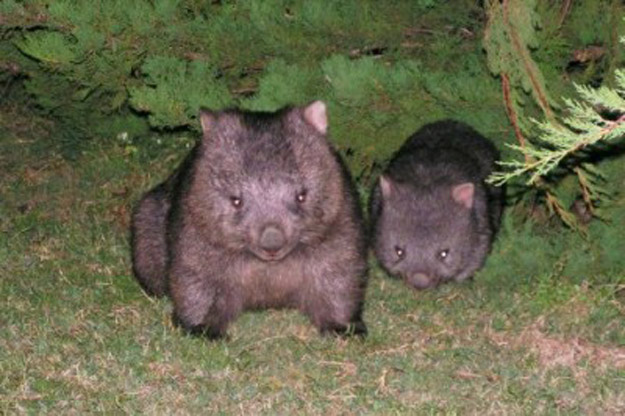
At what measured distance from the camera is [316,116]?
6320 millimetres

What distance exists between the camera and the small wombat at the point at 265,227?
235 inches

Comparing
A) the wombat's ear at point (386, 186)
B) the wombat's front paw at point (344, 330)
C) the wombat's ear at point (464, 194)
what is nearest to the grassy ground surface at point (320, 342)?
the wombat's front paw at point (344, 330)

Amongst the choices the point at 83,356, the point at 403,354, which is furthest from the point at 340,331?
the point at 83,356

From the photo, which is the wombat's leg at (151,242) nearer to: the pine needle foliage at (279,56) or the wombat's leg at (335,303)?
the pine needle foliage at (279,56)

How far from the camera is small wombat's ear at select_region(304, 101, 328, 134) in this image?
6297 millimetres

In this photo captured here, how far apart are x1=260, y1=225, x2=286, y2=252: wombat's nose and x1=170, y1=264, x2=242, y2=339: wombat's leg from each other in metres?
0.52

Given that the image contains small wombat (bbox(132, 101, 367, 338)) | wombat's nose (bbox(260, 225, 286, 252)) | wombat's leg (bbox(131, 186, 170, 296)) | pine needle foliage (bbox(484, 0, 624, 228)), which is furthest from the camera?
wombat's leg (bbox(131, 186, 170, 296))

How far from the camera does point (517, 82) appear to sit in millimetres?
6926

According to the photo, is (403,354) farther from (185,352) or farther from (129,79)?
(129,79)

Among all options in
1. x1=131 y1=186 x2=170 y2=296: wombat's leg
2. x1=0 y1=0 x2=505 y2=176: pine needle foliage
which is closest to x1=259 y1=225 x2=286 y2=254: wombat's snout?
x1=131 y1=186 x2=170 y2=296: wombat's leg

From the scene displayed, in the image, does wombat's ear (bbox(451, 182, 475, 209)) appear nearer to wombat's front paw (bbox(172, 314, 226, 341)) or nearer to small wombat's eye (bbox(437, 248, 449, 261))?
small wombat's eye (bbox(437, 248, 449, 261))

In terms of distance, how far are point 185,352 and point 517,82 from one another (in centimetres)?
247

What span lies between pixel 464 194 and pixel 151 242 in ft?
6.99

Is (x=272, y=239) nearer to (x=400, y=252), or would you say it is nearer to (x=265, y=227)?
(x=265, y=227)
